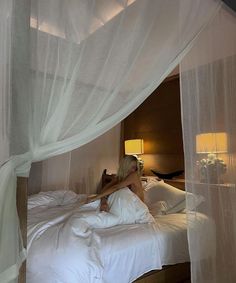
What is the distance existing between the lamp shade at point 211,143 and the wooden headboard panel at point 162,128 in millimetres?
1887

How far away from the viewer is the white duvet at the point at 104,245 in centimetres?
167

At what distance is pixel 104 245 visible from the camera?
1.88 meters

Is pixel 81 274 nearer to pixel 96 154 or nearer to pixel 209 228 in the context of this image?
pixel 209 228

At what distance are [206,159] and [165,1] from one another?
1.07 metres

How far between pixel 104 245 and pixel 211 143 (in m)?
1.07

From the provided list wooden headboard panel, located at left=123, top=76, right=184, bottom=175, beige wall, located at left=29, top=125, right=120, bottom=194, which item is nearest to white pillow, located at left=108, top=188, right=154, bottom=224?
beige wall, located at left=29, top=125, right=120, bottom=194

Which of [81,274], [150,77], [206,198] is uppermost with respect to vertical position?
[150,77]

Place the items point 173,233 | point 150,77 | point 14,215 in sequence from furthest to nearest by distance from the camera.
→ point 173,233
point 150,77
point 14,215

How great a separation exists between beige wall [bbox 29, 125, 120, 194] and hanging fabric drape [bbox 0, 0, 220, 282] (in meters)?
2.37

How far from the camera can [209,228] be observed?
185 cm

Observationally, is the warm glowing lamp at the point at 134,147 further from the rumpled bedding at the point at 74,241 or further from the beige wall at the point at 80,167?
the rumpled bedding at the point at 74,241

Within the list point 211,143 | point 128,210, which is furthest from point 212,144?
point 128,210

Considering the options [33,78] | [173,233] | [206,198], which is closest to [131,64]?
[33,78]

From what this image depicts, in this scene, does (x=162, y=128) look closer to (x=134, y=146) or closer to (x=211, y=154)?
(x=134, y=146)
